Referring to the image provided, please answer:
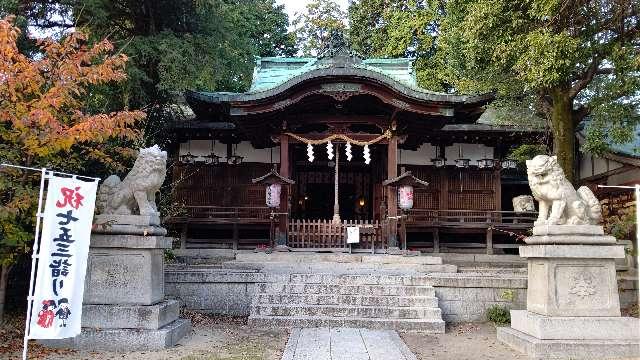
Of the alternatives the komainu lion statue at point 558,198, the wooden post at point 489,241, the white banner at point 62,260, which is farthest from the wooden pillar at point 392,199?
the white banner at point 62,260

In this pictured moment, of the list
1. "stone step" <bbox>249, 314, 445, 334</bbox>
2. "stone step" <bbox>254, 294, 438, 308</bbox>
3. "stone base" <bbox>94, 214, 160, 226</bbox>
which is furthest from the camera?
"stone step" <bbox>254, 294, 438, 308</bbox>

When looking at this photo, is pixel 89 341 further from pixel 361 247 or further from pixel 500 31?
pixel 500 31

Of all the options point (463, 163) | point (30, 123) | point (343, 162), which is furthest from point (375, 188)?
point (30, 123)

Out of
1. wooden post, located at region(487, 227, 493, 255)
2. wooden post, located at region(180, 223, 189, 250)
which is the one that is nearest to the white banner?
wooden post, located at region(180, 223, 189, 250)

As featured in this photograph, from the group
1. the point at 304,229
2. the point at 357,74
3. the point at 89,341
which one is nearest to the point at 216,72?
the point at 357,74

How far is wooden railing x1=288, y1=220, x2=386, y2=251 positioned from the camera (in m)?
13.7

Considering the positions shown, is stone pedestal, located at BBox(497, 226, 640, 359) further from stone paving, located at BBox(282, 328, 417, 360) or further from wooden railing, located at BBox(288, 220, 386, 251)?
wooden railing, located at BBox(288, 220, 386, 251)

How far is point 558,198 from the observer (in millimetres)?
8062

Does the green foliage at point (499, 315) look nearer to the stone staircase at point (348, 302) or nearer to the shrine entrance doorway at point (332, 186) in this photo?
the stone staircase at point (348, 302)

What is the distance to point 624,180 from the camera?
56.2 feet

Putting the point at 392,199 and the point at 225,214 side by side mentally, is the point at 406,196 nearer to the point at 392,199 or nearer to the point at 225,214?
the point at 392,199

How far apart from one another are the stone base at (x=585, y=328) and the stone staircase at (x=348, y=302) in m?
2.03

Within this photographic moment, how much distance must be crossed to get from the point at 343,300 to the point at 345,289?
1.20 ft

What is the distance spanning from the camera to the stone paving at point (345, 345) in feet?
23.0
